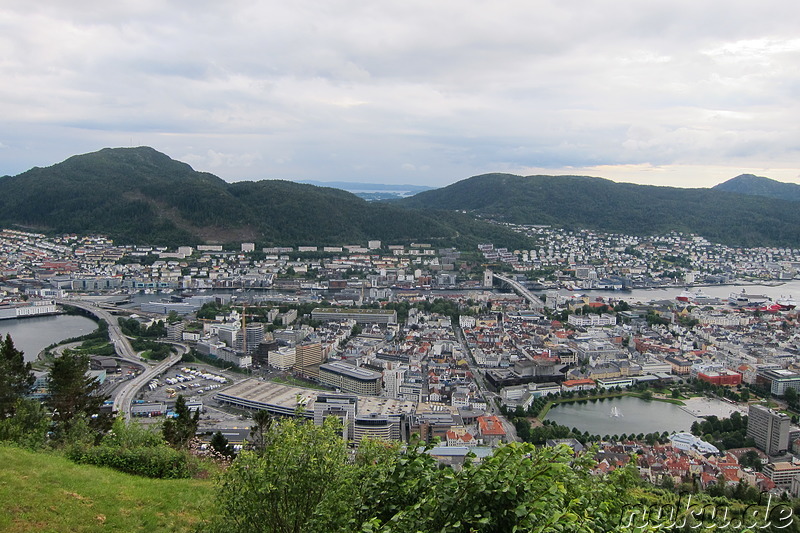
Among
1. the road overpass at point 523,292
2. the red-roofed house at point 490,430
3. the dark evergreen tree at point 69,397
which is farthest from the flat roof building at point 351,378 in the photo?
the road overpass at point 523,292

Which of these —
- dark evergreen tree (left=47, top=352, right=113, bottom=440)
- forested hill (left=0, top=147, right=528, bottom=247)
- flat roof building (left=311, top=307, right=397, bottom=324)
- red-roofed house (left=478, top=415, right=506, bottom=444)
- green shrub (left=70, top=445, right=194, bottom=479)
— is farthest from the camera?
forested hill (left=0, top=147, right=528, bottom=247)

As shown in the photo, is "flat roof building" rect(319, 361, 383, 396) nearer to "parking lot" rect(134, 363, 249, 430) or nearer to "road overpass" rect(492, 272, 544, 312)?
"parking lot" rect(134, 363, 249, 430)

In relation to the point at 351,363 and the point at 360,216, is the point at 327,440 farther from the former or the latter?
the point at 360,216

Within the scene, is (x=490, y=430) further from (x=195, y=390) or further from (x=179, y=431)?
(x=195, y=390)

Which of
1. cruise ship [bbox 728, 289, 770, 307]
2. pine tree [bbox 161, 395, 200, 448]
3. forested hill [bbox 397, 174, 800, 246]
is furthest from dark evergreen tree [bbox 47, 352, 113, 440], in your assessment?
forested hill [bbox 397, 174, 800, 246]

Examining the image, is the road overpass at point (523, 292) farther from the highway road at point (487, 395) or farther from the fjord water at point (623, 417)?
the fjord water at point (623, 417)

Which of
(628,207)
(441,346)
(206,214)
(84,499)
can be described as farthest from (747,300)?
(206,214)
